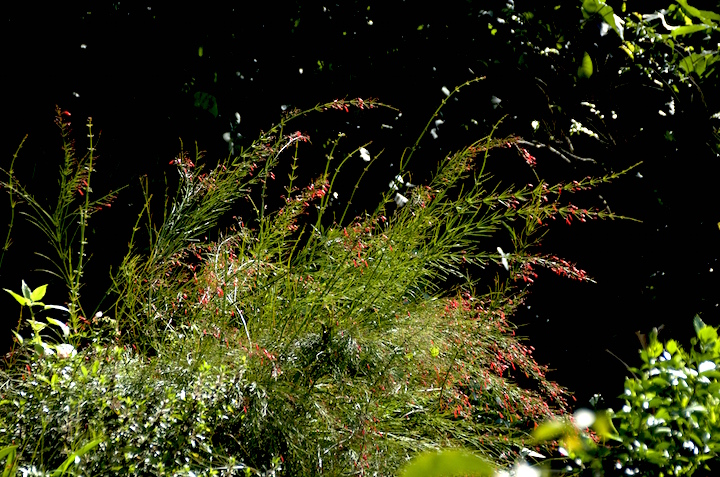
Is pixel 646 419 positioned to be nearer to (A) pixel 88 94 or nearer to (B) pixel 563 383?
(B) pixel 563 383

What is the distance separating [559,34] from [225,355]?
232cm

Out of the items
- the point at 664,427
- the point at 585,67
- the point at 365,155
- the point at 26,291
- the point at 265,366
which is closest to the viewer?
the point at 664,427

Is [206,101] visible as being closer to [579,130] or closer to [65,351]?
[65,351]

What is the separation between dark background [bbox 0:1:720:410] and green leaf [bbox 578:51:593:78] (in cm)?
22

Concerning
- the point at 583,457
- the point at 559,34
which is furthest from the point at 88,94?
the point at 583,457

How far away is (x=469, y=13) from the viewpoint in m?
3.51

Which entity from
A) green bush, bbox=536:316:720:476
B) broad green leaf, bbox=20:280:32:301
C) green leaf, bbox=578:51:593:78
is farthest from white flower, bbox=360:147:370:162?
green bush, bbox=536:316:720:476

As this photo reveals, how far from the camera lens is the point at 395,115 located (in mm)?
3482

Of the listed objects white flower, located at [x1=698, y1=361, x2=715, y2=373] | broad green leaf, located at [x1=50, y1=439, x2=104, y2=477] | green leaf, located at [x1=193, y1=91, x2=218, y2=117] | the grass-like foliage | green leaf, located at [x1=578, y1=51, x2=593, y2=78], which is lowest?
the grass-like foliage

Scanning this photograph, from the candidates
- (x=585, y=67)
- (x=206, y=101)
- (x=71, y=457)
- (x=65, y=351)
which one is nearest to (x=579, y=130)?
(x=585, y=67)

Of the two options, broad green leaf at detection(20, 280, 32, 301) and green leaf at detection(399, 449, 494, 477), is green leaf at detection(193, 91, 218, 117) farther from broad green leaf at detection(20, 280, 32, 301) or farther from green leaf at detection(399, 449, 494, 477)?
green leaf at detection(399, 449, 494, 477)

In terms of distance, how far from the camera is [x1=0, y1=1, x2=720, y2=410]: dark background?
2.94 metres

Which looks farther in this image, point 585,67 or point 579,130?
point 579,130

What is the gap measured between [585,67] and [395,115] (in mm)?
863
